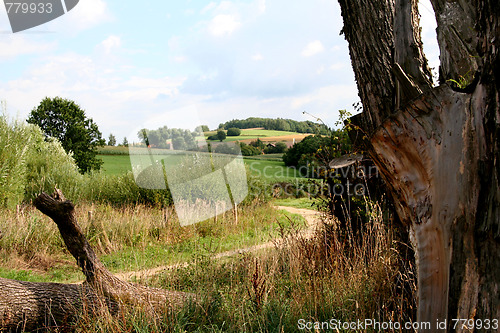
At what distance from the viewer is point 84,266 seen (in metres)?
3.95

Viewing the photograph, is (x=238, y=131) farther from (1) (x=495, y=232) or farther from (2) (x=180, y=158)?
(1) (x=495, y=232)

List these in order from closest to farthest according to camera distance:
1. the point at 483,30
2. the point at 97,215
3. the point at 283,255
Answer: the point at 483,30 → the point at 283,255 → the point at 97,215

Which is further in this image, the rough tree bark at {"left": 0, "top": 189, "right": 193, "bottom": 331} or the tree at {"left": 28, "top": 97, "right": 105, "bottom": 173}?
the tree at {"left": 28, "top": 97, "right": 105, "bottom": 173}

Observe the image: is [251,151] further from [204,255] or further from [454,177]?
[454,177]

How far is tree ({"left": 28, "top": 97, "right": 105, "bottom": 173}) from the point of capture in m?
16.6

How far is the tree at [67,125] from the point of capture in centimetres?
1659

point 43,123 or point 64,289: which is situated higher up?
point 43,123

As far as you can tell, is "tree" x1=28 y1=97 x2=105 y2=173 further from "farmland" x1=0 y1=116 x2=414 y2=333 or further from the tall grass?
the tall grass

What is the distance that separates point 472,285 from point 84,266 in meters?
3.54

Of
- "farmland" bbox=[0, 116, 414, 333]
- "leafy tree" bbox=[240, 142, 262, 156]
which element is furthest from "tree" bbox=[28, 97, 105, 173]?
"leafy tree" bbox=[240, 142, 262, 156]

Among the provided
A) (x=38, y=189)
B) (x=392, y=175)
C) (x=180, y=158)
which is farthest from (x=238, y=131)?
(x=392, y=175)

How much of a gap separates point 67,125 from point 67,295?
14684mm

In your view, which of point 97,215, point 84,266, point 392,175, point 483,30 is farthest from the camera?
point 97,215

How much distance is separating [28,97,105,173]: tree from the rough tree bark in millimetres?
13730
